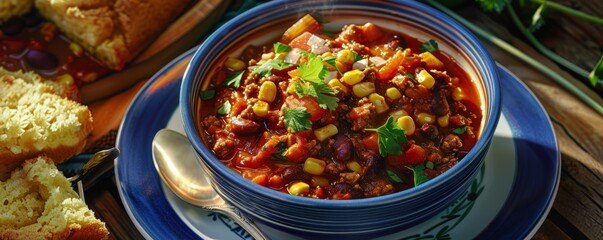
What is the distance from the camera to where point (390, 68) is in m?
3.72

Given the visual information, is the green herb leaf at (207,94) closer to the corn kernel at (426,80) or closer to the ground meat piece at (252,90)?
the ground meat piece at (252,90)

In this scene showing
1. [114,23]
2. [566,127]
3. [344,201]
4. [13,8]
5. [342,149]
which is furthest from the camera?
[13,8]

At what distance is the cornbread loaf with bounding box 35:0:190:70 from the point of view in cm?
494

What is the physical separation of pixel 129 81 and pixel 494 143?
7.64ft

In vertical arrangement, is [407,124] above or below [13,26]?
above

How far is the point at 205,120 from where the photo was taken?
378cm

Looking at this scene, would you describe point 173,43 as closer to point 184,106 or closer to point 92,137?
point 92,137

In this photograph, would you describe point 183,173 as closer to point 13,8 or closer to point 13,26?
point 13,26

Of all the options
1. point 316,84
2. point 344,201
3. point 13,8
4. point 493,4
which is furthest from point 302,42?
point 13,8

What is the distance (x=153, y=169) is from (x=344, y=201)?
4.28 feet

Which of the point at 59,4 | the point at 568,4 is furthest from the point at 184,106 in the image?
the point at 568,4

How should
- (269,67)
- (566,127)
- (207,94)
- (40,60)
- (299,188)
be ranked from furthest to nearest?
1. (40,60)
2. (566,127)
3. (207,94)
4. (269,67)
5. (299,188)

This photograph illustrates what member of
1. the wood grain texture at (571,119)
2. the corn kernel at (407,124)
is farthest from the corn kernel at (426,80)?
the wood grain texture at (571,119)

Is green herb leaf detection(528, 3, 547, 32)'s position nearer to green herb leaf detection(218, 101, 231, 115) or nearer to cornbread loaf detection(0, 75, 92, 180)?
green herb leaf detection(218, 101, 231, 115)
